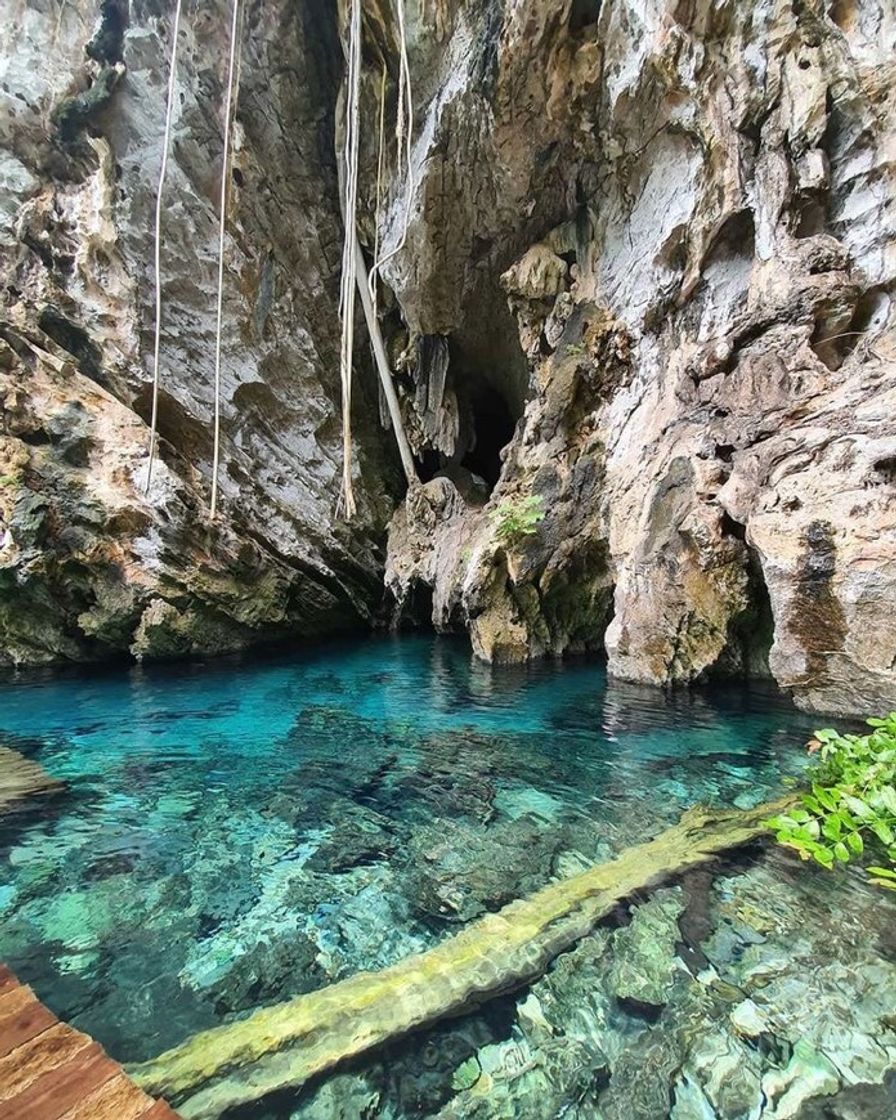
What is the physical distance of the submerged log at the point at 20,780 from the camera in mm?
3707

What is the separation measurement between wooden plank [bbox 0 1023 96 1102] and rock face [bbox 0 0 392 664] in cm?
938

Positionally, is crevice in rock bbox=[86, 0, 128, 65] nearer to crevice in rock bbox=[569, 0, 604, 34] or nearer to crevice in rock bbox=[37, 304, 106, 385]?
crevice in rock bbox=[37, 304, 106, 385]

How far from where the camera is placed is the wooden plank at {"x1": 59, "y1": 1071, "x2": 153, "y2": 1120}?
1.21 metres

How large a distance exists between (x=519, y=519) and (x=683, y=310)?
3.73 metres

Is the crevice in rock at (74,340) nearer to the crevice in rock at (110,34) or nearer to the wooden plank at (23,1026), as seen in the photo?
the crevice in rock at (110,34)

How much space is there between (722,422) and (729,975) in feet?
19.3

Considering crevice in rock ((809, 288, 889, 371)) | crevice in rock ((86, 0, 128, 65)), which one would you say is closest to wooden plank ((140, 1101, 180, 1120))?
crevice in rock ((809, 288, 889, 371))

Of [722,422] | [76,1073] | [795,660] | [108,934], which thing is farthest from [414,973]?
[722,422]

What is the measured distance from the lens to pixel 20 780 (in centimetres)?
405

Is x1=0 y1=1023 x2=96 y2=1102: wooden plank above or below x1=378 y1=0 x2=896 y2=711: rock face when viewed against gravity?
Answer: below

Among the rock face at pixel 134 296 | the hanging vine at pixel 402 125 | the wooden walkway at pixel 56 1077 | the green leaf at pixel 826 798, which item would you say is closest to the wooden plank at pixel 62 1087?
the wooden walkway at pixel 56 1077

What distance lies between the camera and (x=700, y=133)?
22.4ft

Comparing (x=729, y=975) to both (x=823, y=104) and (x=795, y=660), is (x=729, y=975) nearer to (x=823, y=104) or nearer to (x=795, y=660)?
(x=795, y=660)

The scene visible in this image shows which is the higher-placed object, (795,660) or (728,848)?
(795,660)
